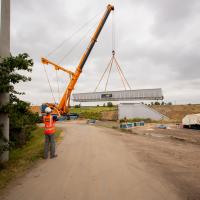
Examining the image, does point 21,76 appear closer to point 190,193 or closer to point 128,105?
point 190,193

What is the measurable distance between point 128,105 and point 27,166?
136ft

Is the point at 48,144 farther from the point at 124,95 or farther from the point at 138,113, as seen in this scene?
the point at 124,95

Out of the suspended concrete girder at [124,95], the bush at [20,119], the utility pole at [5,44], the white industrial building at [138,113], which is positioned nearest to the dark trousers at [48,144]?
the bush at [20,119]

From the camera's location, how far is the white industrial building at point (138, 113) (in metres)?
45.7

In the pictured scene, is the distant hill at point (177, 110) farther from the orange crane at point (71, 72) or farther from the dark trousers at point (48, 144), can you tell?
the dark trousers at point (48, 144)

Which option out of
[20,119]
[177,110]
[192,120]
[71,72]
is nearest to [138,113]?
[177,110]

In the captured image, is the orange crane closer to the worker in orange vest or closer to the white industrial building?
the white industrial building

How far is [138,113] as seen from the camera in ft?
151

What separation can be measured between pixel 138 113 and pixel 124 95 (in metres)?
7.48

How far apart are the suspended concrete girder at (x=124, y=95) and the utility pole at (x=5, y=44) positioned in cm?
4443

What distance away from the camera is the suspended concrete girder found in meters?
49.3

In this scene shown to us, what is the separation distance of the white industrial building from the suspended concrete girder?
405cm

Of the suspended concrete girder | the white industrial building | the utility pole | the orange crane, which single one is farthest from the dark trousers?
the suspended concrete girder

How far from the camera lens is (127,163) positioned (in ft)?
22.3
